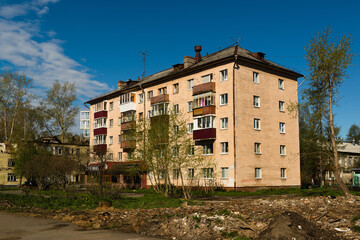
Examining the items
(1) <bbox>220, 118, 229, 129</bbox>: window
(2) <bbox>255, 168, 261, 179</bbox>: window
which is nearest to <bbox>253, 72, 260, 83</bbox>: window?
(1) <bbox>220, 118, 229, 129</bbox>: window

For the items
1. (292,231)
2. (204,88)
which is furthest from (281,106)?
(292,231)

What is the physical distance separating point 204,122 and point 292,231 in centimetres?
2831

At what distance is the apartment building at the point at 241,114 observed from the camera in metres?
35.5

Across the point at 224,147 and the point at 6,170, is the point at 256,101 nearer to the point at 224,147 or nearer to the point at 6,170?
the point at 224,147

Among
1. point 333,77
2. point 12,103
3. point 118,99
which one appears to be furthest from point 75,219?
point 12,103

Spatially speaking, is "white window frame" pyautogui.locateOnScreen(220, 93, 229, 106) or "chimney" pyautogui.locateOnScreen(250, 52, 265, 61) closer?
"white window frame" pyautogui.locateOnScreen(220, 93, 229, 106)

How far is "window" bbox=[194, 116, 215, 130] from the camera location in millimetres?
37344

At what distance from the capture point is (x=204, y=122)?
38.2 meters

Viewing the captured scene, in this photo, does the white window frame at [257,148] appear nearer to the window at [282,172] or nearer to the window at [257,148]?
the window at [257,148]

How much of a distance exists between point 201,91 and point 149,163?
14.2 meters

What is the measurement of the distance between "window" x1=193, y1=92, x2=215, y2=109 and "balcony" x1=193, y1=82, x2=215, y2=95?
37cm

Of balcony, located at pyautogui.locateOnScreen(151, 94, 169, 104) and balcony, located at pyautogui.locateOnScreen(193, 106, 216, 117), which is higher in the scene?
balcony, located at pyautogui.locateOnScreen(151, 94, 169, 104)

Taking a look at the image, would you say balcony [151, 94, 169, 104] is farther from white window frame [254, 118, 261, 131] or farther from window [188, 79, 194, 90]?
white window frame [254, 118, 261, 131]

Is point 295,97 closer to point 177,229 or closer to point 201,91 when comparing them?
point 201,91
